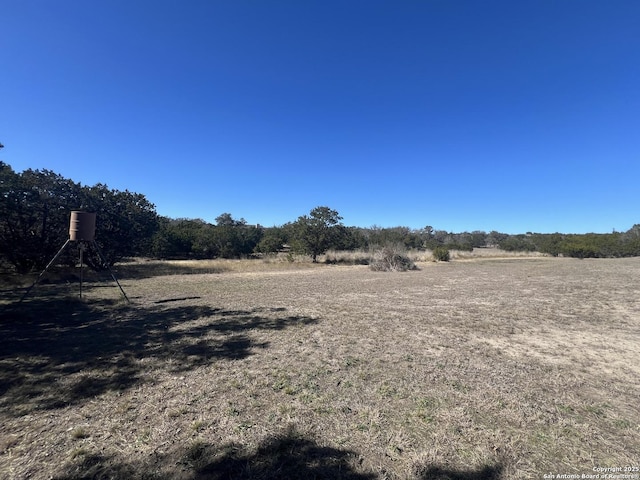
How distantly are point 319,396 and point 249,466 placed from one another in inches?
51.4

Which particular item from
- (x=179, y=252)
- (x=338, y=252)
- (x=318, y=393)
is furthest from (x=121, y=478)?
(x=179, y=252)

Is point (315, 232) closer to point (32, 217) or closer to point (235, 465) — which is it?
point (32, 217)

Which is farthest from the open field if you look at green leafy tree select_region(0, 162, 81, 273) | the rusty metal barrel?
green leafy tree select_region(0, 162, 81, 273)

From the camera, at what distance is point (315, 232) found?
30.7 metres

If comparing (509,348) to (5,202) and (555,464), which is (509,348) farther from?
(5,202)

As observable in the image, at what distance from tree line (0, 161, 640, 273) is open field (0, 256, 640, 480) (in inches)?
403

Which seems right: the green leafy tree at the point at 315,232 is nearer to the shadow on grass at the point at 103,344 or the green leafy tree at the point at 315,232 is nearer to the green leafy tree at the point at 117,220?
the green leafy tree at the point at 117,220

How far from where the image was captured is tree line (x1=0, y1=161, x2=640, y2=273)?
14.7 m

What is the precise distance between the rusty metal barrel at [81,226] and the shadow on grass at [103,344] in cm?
220

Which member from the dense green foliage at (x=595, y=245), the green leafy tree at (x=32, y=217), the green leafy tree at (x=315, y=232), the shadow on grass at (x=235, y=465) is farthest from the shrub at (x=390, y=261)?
the dense green foliage at (x=595, y=245)

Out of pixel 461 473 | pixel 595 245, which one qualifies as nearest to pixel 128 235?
pixel 461 473

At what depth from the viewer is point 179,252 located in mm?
33969

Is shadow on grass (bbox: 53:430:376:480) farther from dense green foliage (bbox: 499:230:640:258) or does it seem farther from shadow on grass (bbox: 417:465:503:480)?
dense green foliage (bbox: 499:230:640:258)

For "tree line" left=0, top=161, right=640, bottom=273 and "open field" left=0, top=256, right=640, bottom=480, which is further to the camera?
"tree line" left=0, top=161, right=640, bottom=273
